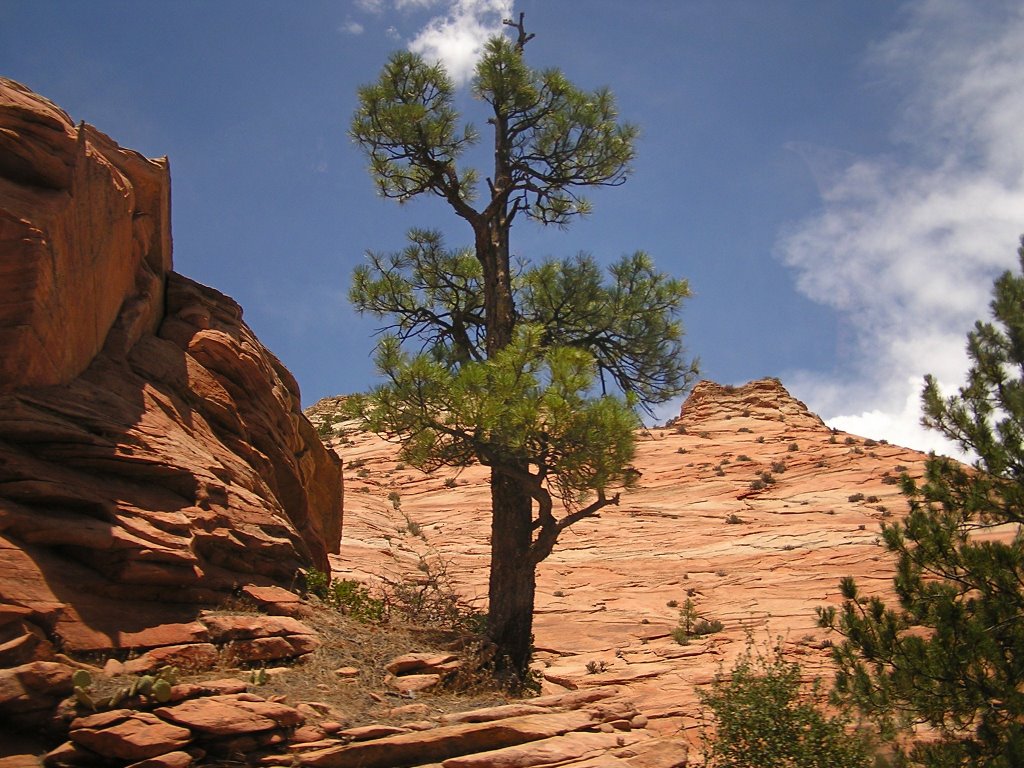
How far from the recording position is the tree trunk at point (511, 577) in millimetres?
9906

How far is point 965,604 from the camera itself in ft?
25.3

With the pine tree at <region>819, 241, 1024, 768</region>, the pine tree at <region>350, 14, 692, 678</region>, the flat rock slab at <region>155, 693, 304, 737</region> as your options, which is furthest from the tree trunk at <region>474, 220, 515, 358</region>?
the flat rock slab at <region>155, 693, 304, 737</region>

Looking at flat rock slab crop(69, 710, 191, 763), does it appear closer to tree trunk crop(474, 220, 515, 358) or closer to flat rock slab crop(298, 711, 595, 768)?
flat rock slab crop(298, 711, 595, 768)

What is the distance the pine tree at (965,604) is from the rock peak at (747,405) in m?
23.5

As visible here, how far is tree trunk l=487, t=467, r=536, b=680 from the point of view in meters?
9.91

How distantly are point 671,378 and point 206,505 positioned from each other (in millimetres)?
7136

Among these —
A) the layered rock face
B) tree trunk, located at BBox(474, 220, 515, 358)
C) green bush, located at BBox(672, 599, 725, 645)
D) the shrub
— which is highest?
tree trunk, located at BBox(474, 220, 515, 358)

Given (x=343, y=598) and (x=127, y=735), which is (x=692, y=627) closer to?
(x=343, y=598)

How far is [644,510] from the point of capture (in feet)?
69.3

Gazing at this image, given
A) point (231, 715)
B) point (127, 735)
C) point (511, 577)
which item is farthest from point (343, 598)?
point (127, 735)

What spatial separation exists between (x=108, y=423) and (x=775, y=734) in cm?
654

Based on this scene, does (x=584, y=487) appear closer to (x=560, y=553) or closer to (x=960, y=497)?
(x=960, y=497)

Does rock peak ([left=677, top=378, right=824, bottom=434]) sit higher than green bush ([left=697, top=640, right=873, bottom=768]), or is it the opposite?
rock peak ([left=677, top=378, right=824, bottom=434])

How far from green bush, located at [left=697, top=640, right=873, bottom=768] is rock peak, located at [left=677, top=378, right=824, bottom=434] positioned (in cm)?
2496
